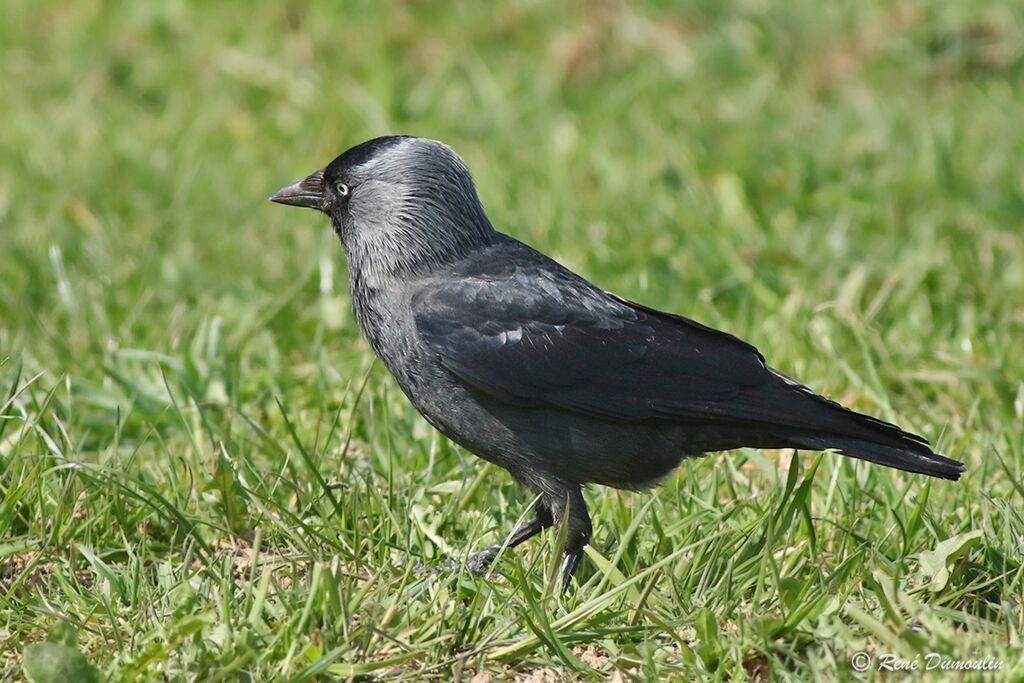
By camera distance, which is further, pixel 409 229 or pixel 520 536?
pixel 409 229

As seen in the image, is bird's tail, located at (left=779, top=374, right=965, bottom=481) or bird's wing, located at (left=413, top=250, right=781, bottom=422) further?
bird's wing, located at (left=413, top=250, right=781, bottom=422)

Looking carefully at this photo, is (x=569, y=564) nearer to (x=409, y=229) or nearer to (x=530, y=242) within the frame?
(x=409, y=229)

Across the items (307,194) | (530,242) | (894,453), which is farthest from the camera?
(530,242)

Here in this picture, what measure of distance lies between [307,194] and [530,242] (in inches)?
76.6

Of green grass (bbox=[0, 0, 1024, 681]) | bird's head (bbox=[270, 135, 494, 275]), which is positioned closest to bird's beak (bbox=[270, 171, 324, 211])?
Result: bird's head (bbox=[270, 135, 494, 275])

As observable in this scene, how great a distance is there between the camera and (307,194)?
451 centimetres

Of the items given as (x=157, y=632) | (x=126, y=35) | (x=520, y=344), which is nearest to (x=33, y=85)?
(x=126, y=35)

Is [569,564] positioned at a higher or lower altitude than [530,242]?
lower

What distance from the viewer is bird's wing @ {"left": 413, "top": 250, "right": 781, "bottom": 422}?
3852 millimetres

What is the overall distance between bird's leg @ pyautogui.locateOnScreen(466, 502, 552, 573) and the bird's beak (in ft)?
4.02

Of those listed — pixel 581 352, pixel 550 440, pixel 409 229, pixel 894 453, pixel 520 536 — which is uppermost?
pixel 409 229

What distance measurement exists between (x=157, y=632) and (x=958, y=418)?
2.80 m

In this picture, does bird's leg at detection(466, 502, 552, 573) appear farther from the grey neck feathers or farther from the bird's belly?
the grey neck feathers

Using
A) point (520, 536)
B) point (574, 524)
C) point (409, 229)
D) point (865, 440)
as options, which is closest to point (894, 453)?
point (865, 440)
